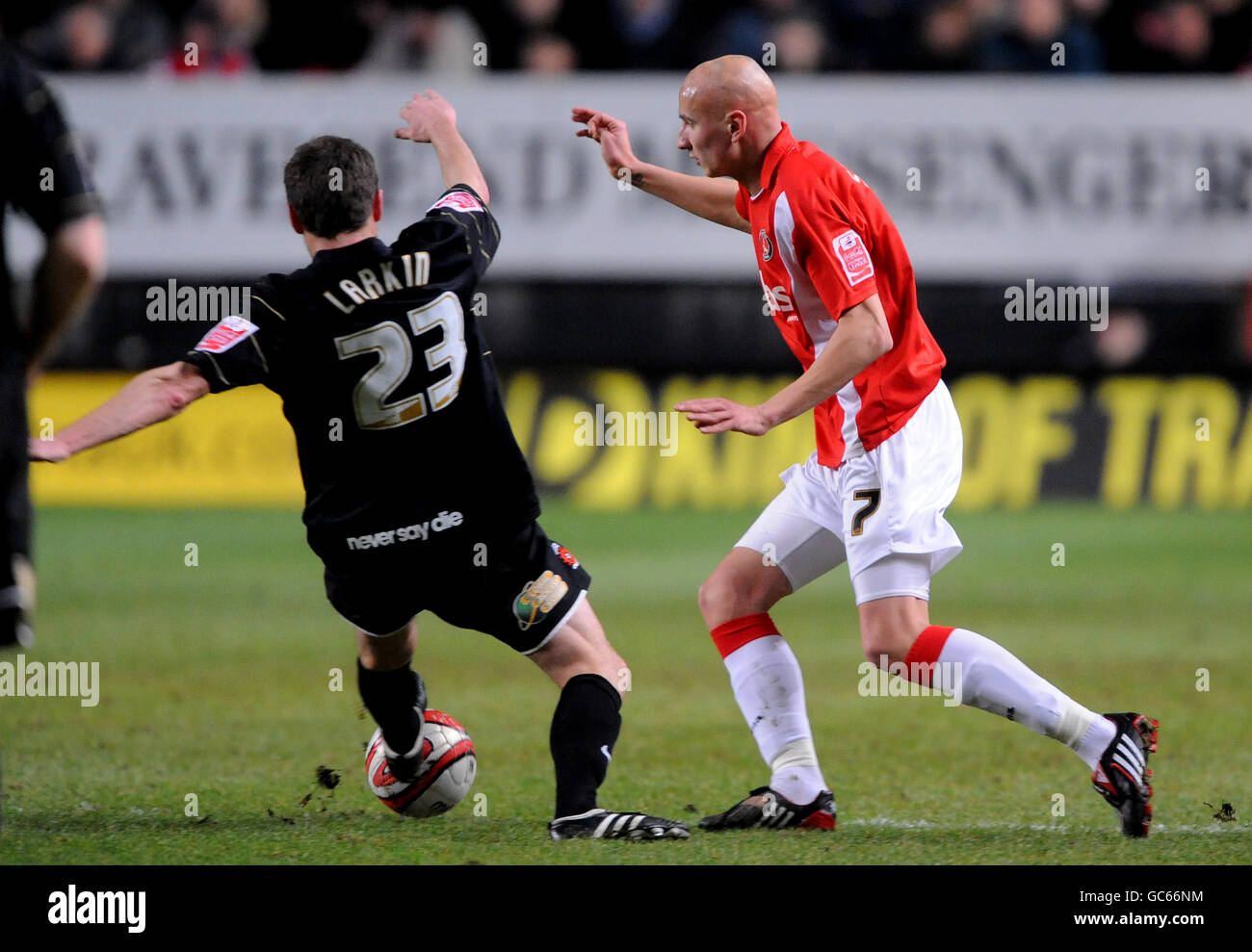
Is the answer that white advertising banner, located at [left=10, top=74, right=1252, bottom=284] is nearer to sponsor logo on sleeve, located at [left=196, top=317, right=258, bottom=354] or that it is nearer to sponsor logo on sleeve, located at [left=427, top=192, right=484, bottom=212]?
sponsor logo on sleeve, located at [left=427, top=192, right=484, bottom=212]

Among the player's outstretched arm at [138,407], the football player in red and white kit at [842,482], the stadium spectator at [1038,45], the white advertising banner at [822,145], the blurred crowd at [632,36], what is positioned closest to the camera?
the player's outstretched arm at [138,407]

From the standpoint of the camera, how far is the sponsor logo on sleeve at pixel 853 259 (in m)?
4.69

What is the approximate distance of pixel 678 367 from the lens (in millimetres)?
14398

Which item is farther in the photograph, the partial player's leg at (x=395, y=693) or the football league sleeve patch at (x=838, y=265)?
the partial player's leg at (x=395, y=693)

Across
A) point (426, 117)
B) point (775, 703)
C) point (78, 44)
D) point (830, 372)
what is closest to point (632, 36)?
point (78, 44)

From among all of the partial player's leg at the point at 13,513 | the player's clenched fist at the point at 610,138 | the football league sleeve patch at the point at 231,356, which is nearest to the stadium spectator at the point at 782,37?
the player's clenched fist at the point at 610,138

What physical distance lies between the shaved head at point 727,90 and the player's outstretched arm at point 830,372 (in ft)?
2.43

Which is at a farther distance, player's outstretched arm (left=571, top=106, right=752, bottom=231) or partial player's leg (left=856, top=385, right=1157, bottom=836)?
player's outstretched arm (left=571, top=106, right=752, bottom=231)

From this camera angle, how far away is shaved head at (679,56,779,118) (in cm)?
495

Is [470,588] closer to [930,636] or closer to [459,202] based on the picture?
[459,202]

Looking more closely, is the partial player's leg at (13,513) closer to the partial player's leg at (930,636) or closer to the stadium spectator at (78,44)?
the partial player's leg at (930,636)

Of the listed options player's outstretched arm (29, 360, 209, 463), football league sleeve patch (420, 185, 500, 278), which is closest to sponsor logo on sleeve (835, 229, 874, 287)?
football league sleeve patch (420, 185, 500, 278)

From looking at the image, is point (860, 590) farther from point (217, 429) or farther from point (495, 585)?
point (217, 429)

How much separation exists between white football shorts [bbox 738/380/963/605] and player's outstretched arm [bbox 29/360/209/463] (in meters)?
1.91
